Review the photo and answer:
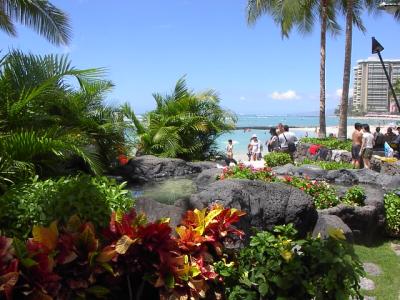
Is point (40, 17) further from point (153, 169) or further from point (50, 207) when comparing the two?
point (50, 207)

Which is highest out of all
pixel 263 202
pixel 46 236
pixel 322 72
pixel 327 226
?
pixel 322 72

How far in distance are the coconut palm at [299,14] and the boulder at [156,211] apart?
18306 mm

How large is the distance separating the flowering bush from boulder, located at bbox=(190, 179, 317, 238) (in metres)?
Answer: 1.77

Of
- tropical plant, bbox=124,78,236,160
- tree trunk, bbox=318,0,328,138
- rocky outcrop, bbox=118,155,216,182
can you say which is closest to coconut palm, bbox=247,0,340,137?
tree trunk, bbox=318,0,328,138

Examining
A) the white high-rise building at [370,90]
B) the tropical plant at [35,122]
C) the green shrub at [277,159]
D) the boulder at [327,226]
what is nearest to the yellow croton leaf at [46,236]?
the tropical plant at [35,122]

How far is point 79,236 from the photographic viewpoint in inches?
101

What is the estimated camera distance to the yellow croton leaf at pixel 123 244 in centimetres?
259

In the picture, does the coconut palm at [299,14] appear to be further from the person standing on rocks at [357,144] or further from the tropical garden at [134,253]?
the tropical garden at [134,253]

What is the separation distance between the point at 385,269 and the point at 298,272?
320 centimetres

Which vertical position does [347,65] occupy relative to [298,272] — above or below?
above

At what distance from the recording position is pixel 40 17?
11906mm

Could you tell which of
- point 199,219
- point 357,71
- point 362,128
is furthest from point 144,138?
point 357,71

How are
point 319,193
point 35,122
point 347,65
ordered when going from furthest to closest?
point 347,65 < point 319,193 < point 35,122

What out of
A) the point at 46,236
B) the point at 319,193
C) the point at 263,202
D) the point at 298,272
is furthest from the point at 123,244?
the point at 319,193
